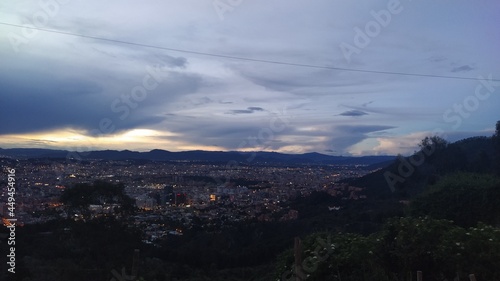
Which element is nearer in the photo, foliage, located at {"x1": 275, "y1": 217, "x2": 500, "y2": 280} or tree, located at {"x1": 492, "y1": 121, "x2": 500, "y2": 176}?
foliage, located at {"x1": 275, "y1": 217, "x2": 500, "y2": 280}

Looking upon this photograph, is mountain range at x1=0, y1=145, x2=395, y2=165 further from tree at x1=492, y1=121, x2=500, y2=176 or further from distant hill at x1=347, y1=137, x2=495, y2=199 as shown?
tree at x1=492, y1=121, x2=500, y2=176

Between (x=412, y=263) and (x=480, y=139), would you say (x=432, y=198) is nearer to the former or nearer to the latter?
(x=412, y=263)

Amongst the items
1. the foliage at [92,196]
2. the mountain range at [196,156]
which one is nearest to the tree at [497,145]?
the mountain range at [196,156]

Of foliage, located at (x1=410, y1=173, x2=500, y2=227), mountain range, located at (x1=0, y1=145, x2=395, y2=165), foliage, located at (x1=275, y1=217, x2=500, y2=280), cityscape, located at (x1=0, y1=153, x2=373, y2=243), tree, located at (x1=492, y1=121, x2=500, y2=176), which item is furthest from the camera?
tree, located at (x1=492, y1=121, x2=500, y2=176)

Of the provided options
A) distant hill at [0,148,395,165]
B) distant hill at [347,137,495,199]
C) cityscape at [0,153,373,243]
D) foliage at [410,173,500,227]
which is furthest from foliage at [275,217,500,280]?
distant hill at [347,137,495,199]

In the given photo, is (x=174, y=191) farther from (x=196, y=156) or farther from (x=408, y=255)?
(x=196, y=156)

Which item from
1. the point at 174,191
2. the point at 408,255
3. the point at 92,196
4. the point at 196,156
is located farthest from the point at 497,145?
the point at 196,156

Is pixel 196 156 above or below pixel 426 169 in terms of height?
above

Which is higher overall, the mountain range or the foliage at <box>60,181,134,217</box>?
the mountain range
